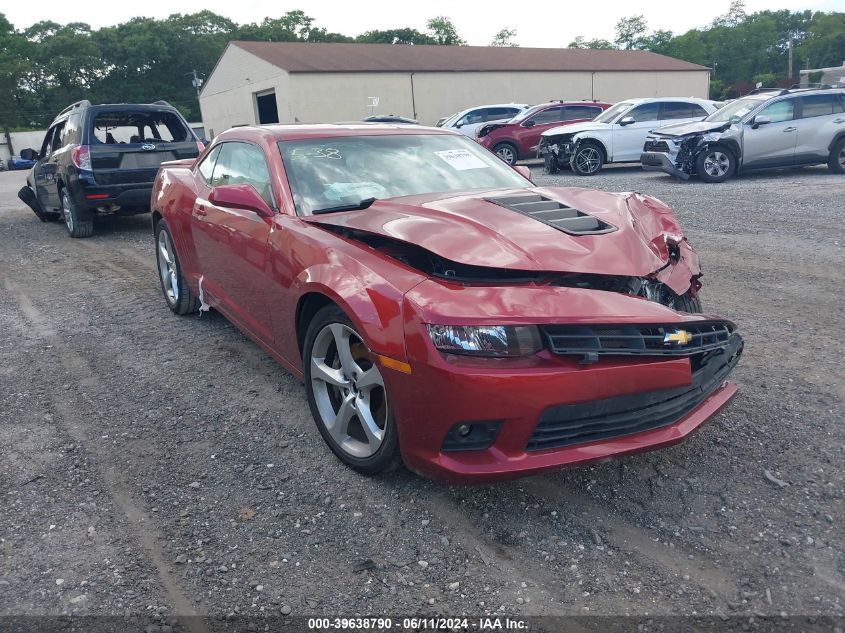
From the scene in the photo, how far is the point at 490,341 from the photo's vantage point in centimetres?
240

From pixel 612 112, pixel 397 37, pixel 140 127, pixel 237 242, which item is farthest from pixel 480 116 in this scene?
pixel 397 37

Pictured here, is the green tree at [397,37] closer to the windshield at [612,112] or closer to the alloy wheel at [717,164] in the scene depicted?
the windshield at [612,112]

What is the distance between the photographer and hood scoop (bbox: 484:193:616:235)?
302 cm

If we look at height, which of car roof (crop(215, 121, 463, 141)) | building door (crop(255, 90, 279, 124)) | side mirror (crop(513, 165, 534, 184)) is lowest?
side mirror (crop(513, 165, 534, 184))

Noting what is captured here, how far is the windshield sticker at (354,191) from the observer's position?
3.63m

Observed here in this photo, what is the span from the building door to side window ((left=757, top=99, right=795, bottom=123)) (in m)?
29.2

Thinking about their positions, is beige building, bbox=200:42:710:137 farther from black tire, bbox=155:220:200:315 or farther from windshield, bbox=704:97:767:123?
black tire, bbox=155:220:200:315

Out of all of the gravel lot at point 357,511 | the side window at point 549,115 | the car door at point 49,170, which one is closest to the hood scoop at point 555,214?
the gravel lot at point 357,511

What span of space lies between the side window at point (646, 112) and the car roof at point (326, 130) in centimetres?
1190

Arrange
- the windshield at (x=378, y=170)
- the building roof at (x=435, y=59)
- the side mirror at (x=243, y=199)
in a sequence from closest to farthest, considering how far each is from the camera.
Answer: the side mirror at (x=243, y=199), the windshield at (x=378, y=170), the building roof at (x=435, y=59)

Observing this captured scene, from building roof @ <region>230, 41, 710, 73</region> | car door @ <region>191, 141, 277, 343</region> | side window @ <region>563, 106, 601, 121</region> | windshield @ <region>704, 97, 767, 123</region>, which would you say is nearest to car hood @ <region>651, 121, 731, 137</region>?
windshield @ <region>704, 97, 767, 123</region>

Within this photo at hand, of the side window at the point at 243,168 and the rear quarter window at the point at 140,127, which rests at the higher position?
the rear quarter window at the point at 140,127

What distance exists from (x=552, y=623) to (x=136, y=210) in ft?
28.8

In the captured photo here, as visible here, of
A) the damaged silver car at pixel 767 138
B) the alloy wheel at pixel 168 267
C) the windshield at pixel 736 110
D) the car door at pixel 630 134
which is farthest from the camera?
the car door at pixel 630 134
